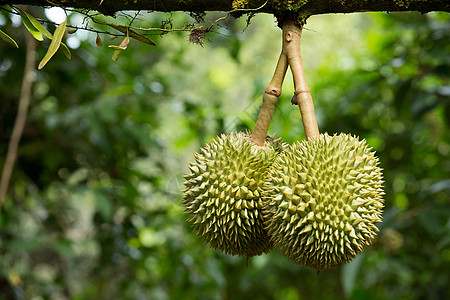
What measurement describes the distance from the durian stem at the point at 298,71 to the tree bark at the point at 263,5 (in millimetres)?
40

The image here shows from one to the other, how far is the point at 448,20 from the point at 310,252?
2.35 m

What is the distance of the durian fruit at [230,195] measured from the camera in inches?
47.9

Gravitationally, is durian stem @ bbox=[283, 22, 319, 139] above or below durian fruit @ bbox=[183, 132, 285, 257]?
above

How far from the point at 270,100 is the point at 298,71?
0.13 meters

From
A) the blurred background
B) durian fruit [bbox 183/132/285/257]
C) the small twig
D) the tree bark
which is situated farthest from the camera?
the blurred background

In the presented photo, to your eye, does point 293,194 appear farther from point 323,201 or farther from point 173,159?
point 173,159

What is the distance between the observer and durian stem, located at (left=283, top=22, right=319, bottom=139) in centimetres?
113

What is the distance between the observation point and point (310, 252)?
Result: 114 centimetres

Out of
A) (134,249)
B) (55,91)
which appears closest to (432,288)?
(134,249)

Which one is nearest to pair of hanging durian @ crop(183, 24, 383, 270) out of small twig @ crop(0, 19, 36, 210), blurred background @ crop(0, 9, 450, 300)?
blurred background @ crop(0, 9, 450, 300)

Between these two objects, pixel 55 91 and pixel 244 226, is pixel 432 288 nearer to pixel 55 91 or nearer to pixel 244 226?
pixel 244 226

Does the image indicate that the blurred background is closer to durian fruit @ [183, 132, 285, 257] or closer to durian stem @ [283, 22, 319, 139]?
durian fruit @ [183, 132, 285, 257]

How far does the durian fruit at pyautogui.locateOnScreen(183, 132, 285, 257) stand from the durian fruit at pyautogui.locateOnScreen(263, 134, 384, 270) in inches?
2.7

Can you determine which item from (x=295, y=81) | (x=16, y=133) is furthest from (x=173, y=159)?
(x=295, y=81)
